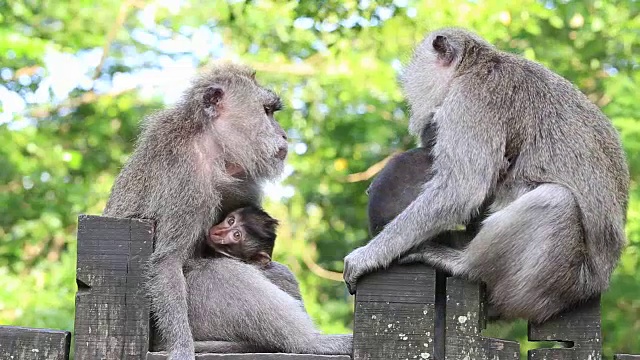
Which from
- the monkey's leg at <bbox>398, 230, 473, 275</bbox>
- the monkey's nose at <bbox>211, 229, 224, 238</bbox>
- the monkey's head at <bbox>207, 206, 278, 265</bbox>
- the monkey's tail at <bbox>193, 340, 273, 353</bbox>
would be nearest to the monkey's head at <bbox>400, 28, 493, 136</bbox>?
the monkey's leg at <bbox>398, 230, 473, 275</bbox>

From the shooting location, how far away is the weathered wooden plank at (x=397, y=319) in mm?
3666

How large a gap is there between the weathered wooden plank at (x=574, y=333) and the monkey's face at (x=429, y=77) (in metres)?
1.46

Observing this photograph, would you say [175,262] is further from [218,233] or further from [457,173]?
[457,173]

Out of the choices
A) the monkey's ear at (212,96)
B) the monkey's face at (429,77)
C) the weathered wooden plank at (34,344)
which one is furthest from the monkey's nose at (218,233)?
the monkey's face at (429,77)

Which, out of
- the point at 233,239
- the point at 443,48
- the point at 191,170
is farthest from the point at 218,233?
the point at 443,48

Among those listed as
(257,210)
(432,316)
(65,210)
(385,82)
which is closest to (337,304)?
(385,82)

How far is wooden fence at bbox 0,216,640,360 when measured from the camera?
12.0 ft

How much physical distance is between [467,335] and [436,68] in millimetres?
1943

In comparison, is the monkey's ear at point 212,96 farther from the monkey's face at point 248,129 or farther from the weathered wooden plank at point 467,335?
the weathered wooden plank at point 467,335

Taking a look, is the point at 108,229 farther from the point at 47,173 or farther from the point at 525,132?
the point at 47,173

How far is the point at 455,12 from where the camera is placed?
10336mm

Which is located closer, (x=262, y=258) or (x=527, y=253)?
(x=527, y=253)

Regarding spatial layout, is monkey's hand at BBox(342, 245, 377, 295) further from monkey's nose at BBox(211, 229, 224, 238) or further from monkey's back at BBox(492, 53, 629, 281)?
monkey's back at BBox(492, 53, 629, 281)

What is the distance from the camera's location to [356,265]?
4.14 metres
